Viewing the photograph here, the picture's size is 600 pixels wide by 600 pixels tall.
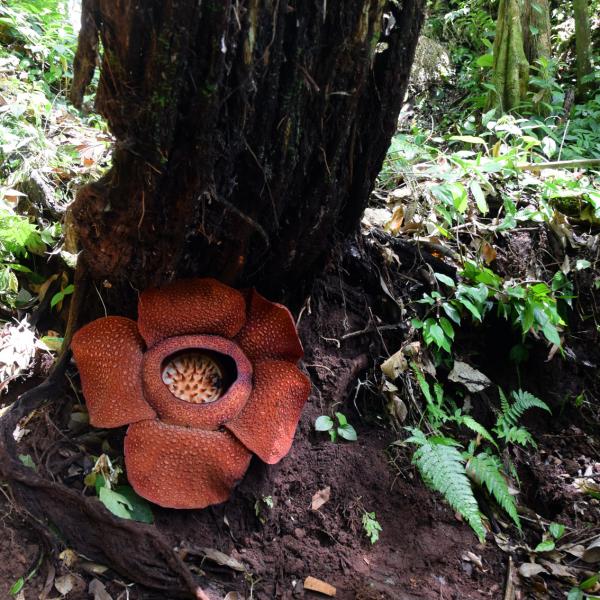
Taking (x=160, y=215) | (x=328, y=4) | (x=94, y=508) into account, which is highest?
(x=328, y=4)

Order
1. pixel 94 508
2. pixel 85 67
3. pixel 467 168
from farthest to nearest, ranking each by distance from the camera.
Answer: pixel 467 168 → pixel 94 508 → pixel 85 67

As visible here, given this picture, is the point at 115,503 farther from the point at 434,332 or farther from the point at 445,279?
the point at 445,279

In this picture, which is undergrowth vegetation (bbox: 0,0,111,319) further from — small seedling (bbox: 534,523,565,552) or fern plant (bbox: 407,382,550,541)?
small seedling (bbox: 534,523,565,552)

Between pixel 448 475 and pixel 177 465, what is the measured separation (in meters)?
0.96

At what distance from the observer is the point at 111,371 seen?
182 centimetres

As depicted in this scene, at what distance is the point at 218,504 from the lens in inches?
71.6

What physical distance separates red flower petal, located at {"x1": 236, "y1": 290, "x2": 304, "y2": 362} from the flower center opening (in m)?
0.13

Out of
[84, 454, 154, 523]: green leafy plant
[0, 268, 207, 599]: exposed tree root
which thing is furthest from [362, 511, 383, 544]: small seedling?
[84, 454, 154, 523]: green leafy plant

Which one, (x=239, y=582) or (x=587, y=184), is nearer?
(x=239, y=582)

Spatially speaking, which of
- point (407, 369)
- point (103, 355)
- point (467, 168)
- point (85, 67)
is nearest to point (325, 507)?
point (407, 369)

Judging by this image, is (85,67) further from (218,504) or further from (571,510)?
(571,510)

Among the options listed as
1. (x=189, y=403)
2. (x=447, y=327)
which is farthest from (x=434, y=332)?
(x=189, y=403)

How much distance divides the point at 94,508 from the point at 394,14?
5.47ft

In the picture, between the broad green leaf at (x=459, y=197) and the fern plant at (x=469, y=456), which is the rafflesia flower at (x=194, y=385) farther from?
the broad green leaf at (x=459, y=197)
